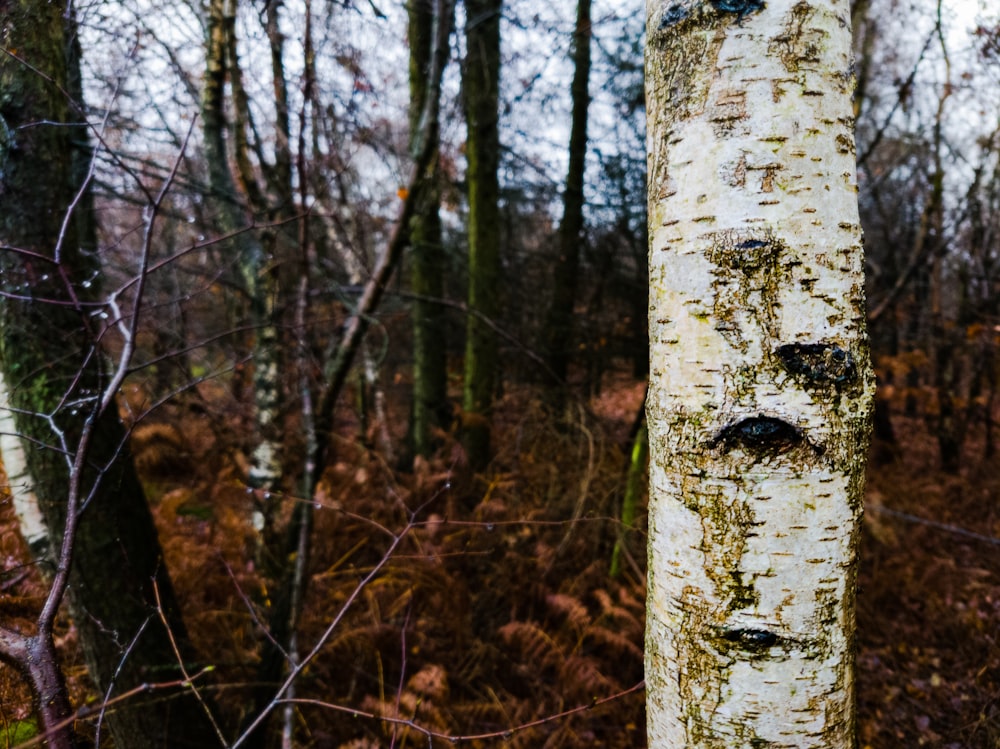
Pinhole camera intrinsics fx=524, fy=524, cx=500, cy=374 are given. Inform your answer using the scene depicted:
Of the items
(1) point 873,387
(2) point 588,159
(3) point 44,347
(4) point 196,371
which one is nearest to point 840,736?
(1) point 873,387

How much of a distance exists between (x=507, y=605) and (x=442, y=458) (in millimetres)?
1842


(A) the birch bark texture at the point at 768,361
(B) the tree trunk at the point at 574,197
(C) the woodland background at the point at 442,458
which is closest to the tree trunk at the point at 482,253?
(C) the woodland background at the point at 442,458

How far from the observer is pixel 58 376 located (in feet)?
6.37

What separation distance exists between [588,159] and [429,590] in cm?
555

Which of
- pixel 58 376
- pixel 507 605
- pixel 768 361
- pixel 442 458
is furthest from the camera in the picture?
pixel 442 458

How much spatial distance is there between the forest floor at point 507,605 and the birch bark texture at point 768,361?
1271 mm

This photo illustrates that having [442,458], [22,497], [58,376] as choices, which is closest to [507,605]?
[442,458]

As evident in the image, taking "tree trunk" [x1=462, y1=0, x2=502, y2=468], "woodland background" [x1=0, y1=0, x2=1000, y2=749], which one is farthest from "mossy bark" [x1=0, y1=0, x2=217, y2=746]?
"tree trunk" [x1=462, y1=0, x2=502, y2=468]

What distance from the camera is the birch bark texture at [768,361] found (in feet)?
2.64

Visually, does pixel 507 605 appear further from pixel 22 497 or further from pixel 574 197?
pixel 574 197

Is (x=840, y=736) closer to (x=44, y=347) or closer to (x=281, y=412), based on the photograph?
(x=44, y=347)

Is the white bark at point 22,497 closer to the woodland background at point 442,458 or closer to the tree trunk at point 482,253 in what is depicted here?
the woodland background at point 442,458

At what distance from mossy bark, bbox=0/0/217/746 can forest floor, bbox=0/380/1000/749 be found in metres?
0.21

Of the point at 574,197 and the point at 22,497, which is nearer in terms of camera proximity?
the point at 22,497
